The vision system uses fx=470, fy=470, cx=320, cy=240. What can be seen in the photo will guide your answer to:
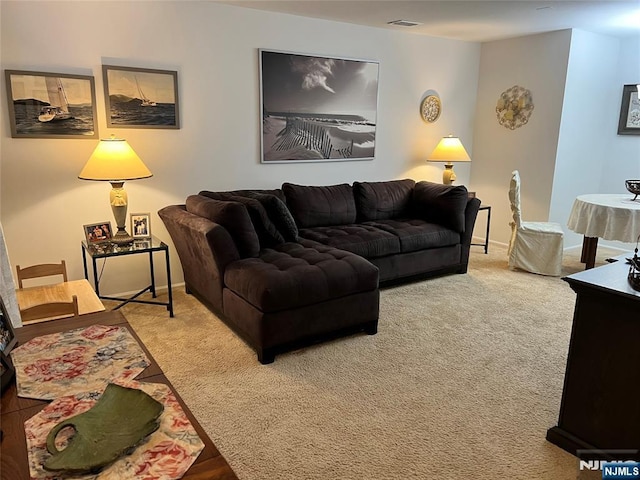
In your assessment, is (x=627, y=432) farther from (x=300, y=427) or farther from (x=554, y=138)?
(x=554, y=138)

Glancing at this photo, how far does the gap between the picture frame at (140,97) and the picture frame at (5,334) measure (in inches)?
105

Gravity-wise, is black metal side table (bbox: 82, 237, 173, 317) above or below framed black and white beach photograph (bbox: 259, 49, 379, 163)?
below

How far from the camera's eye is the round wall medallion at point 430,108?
5.47 metres

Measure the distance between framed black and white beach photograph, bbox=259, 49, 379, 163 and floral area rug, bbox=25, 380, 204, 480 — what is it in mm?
3433

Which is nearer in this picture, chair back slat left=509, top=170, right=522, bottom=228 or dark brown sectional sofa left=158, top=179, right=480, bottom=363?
dark brown sectional sofa left=158, top=179, right=480, bottom=363

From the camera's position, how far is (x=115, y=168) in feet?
10.8

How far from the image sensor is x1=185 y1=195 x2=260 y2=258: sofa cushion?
320 centimetres

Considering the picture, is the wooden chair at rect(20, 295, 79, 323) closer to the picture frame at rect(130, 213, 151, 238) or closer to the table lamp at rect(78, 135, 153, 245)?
the table lamp at rect(78, 135, 153, 245)

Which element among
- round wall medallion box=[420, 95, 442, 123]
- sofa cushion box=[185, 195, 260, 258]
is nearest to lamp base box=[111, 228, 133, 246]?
sofa cushion box=[185, 195, 260, 258]

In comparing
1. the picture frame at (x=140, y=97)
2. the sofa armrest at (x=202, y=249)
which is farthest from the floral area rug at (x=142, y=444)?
the picture frame at (x=140, y=97)

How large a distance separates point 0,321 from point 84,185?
8.63 ft

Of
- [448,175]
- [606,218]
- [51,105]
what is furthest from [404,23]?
[51,105]

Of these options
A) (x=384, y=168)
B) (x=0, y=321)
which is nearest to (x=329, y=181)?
(x=384, y=168)

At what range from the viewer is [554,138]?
513 centimetres
